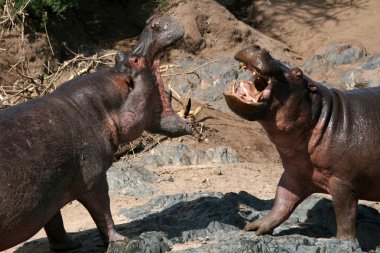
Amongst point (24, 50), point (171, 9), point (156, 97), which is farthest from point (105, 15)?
point (156, 97)

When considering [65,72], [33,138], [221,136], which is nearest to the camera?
[33,138]

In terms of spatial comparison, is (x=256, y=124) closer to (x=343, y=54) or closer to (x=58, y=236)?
(x=343, y=54)

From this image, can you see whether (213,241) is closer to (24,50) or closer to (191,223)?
(191,223)

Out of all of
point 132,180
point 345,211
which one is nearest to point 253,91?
point 345,211

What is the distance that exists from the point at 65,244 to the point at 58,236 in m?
0.09

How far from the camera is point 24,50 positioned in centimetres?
1241

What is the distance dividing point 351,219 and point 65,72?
7.26m

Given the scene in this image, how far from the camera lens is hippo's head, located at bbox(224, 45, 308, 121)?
511cm

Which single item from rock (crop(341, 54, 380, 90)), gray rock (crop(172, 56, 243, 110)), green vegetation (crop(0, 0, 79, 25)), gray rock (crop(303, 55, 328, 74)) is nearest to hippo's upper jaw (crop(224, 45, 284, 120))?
gray rock (crop(172, 56, 243, 110))

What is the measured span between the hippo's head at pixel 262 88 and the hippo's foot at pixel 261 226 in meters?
0.87

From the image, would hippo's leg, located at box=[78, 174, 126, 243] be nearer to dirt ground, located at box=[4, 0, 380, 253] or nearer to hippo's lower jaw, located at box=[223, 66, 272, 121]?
dirt ground, located at box=[4, 0, 380, 253]

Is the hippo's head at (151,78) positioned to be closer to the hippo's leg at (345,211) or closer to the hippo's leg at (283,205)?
the hippo's leg at (283,205)

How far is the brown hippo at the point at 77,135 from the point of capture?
4725 millimetres

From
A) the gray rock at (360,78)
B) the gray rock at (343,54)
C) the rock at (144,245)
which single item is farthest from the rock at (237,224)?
the gray rock at (343,54)
